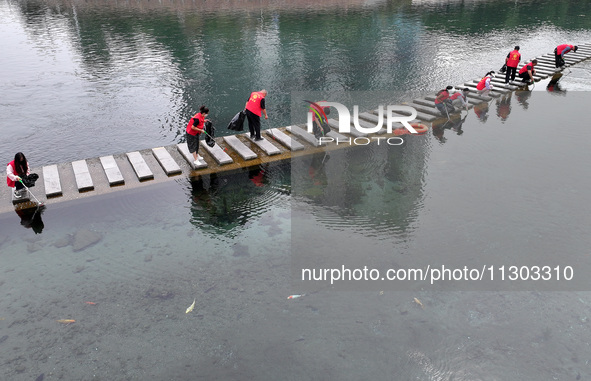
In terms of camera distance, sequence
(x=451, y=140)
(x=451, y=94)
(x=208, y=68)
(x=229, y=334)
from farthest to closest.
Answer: (x=208, y=68), (x=451, y=94), (x=451, y=140), (x=229, y=334)

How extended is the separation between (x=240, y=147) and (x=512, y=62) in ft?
56.2

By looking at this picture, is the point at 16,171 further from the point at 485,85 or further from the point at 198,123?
the point at 485,85

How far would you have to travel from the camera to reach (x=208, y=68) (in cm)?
2812

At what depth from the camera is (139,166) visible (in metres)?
15.1

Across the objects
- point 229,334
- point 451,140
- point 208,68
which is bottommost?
point 229,334

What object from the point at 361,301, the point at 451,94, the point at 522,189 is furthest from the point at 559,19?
the point at 361,301

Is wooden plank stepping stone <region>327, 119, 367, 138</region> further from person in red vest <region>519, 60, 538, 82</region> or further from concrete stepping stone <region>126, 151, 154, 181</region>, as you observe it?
person in red vest <region>519, 60, 538, 82</region>

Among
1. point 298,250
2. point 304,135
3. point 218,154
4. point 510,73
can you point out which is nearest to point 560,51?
point 510,73

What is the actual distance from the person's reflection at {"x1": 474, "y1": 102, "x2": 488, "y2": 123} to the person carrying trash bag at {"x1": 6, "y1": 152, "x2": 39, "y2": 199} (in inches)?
749

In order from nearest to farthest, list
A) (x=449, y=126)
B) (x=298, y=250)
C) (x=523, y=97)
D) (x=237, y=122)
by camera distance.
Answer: (x=298, y=250)
(x=237, y=122)
(x=449, y=126)
(x=523, y=97)

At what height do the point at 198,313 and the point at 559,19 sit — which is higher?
the point at 559,19

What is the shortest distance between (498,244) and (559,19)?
46038mm

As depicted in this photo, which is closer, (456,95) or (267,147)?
Result: (267,147)

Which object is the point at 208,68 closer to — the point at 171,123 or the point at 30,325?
the point at 171,123
